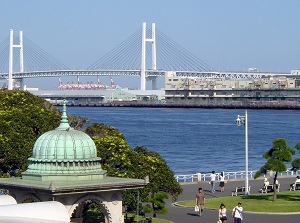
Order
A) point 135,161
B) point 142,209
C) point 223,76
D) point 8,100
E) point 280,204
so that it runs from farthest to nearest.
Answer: point 223,76
point 8,100
point 280,204
point 135,161
point 142,209

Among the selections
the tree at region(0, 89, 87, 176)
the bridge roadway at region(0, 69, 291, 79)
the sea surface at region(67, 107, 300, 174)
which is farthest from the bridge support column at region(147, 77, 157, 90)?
the tree at region(0, 89, 87, 176)

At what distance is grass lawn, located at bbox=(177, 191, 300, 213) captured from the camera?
24.2m

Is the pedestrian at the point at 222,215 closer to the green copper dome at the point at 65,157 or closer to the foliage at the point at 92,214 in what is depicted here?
the foliage at the point at 92,214

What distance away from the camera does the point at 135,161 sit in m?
22.7

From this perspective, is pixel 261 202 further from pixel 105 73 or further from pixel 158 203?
pixel 105 73

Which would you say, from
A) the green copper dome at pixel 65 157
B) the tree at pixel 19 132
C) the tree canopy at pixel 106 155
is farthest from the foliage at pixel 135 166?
the green copper dome at pixel 65 157

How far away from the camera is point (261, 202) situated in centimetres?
2533

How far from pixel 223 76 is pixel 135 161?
164 meters

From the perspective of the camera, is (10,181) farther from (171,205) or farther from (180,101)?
(180,101)

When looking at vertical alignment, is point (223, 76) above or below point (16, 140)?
above

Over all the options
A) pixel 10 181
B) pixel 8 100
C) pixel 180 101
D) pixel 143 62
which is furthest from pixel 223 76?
pixel 10 181

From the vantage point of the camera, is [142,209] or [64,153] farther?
[142,209]

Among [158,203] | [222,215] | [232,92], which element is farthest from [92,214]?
[232,92]

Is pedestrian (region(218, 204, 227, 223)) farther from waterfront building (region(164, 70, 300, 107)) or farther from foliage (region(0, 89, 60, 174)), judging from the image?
waterfront building (region(164, 70, 300, 107))
